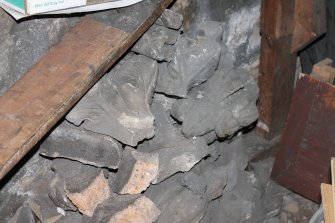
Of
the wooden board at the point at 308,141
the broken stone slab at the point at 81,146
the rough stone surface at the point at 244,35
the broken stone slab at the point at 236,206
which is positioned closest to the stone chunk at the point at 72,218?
the broken stone slab at the point at 81,146

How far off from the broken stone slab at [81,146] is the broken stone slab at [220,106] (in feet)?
1.11

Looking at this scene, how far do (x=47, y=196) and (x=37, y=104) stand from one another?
553 millimetres

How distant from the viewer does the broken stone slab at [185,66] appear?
76.9 inches

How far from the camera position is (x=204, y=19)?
2.20 m

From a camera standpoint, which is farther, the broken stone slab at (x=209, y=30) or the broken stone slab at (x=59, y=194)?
the broken stone slab at (x=209, y=30)

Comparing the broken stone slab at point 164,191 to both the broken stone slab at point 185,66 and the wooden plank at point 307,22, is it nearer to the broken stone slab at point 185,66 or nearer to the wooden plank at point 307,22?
the broken stone slab at point 185,66

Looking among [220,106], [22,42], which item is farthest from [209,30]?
[22,42]

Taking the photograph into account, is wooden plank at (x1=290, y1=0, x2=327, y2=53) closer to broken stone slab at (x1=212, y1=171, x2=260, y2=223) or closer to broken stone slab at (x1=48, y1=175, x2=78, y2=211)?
broken stone slab at (x1=212, y1=171, x2=260, y2=223)

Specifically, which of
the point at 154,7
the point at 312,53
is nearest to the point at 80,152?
the point at 154,7

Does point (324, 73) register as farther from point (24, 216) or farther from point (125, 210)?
point (24, 216)

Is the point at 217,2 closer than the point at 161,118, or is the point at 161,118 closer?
the point at 161,118

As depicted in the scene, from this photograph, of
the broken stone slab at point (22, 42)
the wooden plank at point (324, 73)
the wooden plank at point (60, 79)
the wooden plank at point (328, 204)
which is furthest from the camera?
the wooden plank at point (324, 73)

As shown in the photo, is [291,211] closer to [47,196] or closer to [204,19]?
[204,19]

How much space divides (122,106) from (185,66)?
0.33 metres
